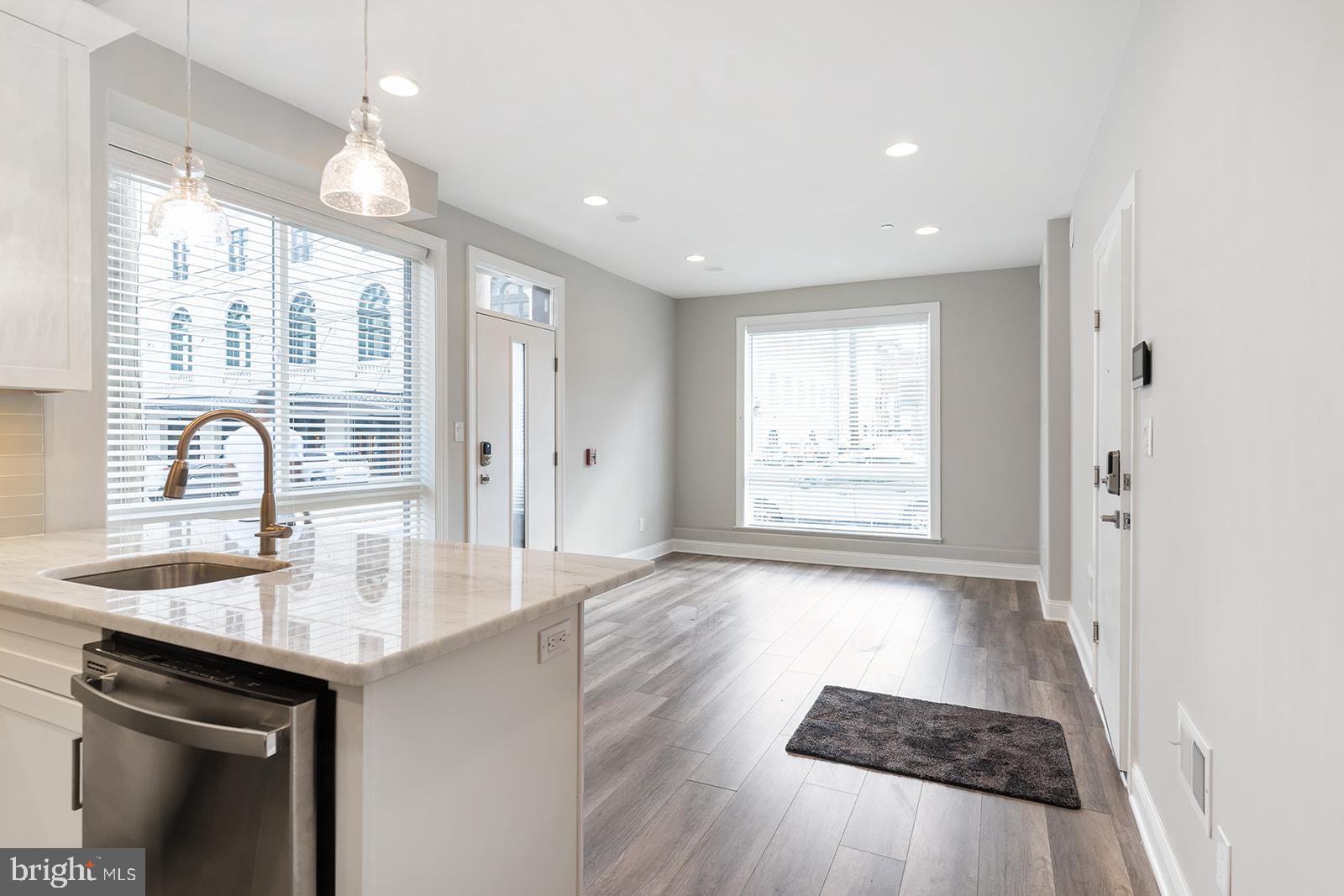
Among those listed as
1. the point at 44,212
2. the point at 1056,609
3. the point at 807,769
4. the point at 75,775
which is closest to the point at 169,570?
the point at 75,775

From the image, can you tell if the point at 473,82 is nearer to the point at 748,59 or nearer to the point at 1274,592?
the point at 748,59

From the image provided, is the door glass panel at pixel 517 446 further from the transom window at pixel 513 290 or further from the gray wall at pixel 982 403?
the gray wall at pixel 982 403

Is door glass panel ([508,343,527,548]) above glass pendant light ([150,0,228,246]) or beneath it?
beneath

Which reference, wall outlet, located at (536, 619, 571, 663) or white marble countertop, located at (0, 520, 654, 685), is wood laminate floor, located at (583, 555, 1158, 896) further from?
white marble countertop, located at (0, 520, 654, 685)

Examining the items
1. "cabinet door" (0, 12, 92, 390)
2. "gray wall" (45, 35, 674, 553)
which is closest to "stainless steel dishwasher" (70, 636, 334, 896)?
"cabinet door" (0, 12, 92, 390)

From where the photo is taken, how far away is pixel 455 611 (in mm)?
1312

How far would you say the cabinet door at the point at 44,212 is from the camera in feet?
6.63

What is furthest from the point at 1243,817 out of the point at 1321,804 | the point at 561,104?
the point at 561,104

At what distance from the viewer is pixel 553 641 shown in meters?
1.53

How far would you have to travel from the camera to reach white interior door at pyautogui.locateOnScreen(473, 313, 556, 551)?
4.68 m

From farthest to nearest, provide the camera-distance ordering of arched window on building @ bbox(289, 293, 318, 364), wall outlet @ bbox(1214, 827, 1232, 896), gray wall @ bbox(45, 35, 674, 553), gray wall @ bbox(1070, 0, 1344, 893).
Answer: arched window on building @ bbox(289, 293, 318, 364) → gray wall @ bbox(45, 35, 674, 553) → wall outlet @ bbox(1214, 827, 1232, 896) → gray wall @ bbox(1070, 0, 1344, 893)

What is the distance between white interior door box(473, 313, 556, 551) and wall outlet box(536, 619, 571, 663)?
3.17 meters

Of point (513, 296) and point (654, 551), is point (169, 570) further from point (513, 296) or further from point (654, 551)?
point (654, 551)

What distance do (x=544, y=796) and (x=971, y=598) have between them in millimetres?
4536
